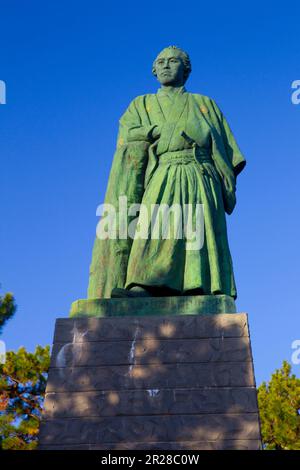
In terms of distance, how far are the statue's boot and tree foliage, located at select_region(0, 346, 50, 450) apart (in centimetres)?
885

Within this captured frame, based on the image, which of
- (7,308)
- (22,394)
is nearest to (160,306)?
(7,308)

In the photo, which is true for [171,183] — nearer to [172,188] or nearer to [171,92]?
[172,188]

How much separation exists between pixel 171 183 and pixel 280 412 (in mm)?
10739

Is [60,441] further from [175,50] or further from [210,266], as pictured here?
[175,50]

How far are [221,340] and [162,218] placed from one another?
1.53 m

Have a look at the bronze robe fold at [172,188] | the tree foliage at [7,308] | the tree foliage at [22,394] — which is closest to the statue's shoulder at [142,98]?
the bronze robe fold at [172,188]

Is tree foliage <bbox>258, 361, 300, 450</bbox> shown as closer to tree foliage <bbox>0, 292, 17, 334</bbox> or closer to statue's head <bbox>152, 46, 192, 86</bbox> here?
tree foliage <bbox>0, 292, 17, 334</bbox>

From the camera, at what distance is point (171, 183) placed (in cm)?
716

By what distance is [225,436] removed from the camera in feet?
17.9

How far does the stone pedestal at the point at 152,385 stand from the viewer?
18.1ft

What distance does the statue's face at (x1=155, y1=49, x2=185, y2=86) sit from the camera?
318 inches

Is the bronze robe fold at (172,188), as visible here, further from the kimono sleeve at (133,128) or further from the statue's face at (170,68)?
the statue's face at (170,68)

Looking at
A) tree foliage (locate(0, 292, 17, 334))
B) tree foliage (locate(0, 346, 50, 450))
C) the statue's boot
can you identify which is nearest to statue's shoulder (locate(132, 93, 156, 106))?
the statue's boot
